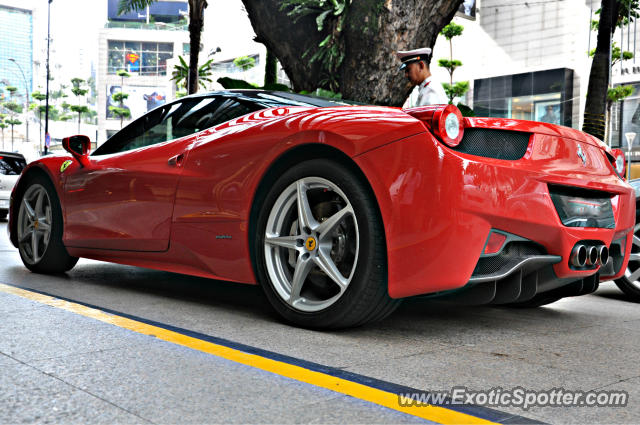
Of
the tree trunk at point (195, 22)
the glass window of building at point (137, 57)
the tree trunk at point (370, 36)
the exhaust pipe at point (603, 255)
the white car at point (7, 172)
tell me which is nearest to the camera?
the exhaust pipe at point (603, 255)

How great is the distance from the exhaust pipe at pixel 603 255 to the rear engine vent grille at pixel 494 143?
0.63 m

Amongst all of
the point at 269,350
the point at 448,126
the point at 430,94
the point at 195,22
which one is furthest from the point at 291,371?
the point at 195,22

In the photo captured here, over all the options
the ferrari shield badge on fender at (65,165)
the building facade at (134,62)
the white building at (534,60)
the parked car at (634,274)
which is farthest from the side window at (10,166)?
the building facade at (134,62)

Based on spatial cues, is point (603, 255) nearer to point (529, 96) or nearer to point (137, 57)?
point (529, 96)

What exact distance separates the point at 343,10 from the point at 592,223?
7189mm

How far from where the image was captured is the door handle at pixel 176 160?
397 centimetres

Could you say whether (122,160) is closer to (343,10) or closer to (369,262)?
(369,262)

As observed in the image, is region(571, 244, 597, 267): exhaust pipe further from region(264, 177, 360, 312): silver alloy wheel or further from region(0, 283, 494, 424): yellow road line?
region(0, 283, 494, 424): yellow road line

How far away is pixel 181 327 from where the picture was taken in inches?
132

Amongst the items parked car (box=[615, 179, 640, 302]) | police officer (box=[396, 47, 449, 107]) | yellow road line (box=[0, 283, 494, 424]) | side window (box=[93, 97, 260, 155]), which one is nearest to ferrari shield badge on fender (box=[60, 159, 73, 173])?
side window (box=[93, 97, 260, 155])

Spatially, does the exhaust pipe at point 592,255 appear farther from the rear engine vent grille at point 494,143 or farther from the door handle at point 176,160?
the door handle at point 176,160

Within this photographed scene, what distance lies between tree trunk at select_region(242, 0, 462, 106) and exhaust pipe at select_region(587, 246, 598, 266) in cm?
651

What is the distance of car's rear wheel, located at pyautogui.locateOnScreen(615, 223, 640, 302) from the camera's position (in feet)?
16.1

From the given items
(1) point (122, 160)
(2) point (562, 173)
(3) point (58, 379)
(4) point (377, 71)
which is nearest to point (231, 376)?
(3) point (58, 379)
